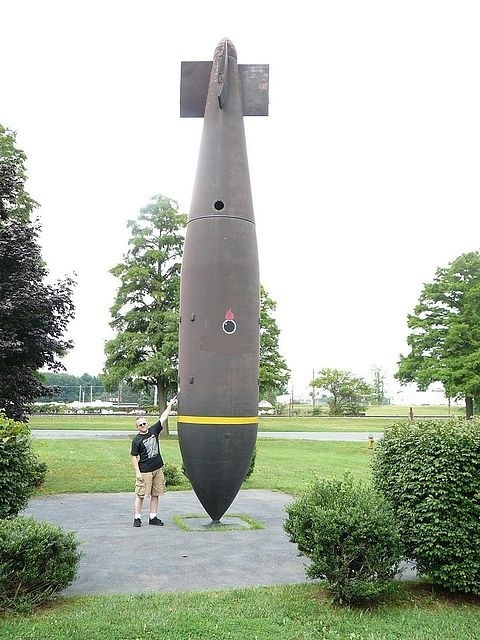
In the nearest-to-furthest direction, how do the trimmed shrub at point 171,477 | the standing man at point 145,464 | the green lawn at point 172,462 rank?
the standing man at point 145,464
the green lawn at point 172,462
the trimmed shrub at point 171,477

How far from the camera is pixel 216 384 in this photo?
9047 millimetres

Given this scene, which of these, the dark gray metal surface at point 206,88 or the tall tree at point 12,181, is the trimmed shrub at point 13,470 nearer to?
the dark gray metal surface at point 206,88

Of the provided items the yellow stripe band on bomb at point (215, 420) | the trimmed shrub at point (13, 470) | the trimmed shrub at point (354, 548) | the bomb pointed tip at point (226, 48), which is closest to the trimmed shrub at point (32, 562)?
the trimmed shrub at point (13, 470)

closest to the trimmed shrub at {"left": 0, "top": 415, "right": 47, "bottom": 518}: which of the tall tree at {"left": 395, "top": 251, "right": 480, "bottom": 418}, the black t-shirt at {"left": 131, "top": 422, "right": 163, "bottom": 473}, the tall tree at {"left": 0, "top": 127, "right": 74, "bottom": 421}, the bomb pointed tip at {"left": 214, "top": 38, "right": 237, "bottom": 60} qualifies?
the black t-shirt at {"left": 131, "top": 422, "right": 163, "bottom": 473}

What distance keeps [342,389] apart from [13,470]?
56630 mm

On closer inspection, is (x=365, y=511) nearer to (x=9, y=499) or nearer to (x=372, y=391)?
(x=9, y=499)

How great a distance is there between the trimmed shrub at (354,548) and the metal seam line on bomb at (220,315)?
299cm

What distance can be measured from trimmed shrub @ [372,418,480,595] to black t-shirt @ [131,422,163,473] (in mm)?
4441

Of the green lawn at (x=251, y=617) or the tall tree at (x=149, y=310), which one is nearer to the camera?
the green lawn at (x=251, y=617)

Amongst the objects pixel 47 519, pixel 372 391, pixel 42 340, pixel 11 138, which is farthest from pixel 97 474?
pixel 372 391

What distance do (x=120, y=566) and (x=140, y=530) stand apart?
2.06 m

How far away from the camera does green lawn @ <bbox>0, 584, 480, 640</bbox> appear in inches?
205

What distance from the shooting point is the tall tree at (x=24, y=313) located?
12766 millimetres

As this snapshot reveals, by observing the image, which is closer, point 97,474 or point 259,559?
point 259,559
